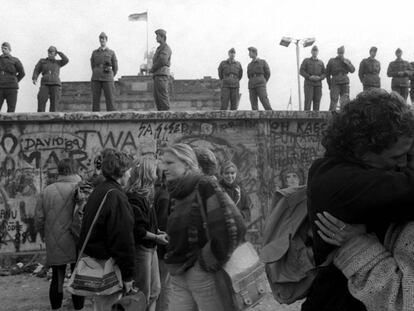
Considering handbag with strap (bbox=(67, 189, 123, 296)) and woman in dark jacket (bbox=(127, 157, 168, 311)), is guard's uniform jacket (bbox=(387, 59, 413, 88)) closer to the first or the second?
woman in dark jacket (bbox=(127, 157, 168, 311))

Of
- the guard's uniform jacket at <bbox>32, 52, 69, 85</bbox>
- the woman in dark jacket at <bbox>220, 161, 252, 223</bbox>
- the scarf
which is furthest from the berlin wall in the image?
the scarf

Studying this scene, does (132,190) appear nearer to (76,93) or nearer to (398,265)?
(398,265)

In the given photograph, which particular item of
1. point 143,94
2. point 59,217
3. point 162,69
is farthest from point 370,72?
point 143,94

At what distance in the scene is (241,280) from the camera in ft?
9.87

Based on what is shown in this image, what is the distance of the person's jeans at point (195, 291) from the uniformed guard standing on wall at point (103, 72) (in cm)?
857

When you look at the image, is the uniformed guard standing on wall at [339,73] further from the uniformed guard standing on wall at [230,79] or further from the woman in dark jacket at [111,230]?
the woman in dark jacket at [111,230]

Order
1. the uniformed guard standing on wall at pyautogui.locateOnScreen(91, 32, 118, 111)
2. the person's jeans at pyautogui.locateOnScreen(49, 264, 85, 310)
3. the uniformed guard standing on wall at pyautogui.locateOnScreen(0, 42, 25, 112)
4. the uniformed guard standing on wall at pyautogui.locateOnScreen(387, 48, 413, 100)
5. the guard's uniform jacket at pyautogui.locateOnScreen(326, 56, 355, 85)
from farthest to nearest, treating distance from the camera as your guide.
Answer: the uniformed guard standing on wall at pyautogui.locateOnScreen(387, 48, 413, 100) < the guard's uniform jacket at pyautogui.locateOnScreen(326, 56, 355, 85) < the uniformed guard standing on wall at pyautogui.locateOnScreen(91, 32, 118, 111) < the uniformed guard standing on wall at pyautogui.locateOnScreen(0, 42, 25, 112) < the person's jeans at pyautogui.locateOnScreen(49, 264, 85, 310)

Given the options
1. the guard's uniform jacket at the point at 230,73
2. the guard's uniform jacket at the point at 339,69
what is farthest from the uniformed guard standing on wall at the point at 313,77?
the guard's uniform jacket at the point at 230,73

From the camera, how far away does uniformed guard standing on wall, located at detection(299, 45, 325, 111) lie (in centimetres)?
1289

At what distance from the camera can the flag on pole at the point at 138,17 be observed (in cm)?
1984

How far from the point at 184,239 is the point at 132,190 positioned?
1421 millimetres

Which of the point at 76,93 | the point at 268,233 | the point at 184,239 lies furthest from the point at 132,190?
the point at 76,93

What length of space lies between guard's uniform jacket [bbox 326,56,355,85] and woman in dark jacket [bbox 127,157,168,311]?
30.9ft

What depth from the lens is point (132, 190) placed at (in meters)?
4.52
